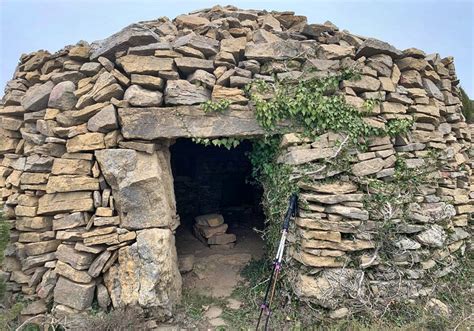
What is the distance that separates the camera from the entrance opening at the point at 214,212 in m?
5.11

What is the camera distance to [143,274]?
12.1 ft

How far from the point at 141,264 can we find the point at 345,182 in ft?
8.95

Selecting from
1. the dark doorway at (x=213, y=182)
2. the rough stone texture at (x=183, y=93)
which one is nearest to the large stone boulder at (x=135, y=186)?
the rough stone texture at (x=183, y=93)

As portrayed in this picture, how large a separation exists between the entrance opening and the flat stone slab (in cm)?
228

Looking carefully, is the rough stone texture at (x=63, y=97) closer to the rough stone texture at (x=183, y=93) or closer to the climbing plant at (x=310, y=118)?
the rough stone texture at (x=183, y=93)

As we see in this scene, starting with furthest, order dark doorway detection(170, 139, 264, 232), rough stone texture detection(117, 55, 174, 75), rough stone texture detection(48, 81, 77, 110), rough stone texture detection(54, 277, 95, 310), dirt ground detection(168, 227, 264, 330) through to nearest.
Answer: dark doorway detection(170, 139, 264, 232)
dirt ground detection(168, 227, 264, 330)
rough stone texture detection(48, 81, 77, 110)
rough stone texture detection(117, 55, 174, 75)
rough stone texture detection(54, 277, 95, 310)

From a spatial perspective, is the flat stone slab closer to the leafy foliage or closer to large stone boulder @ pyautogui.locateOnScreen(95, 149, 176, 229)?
the leafy foliage

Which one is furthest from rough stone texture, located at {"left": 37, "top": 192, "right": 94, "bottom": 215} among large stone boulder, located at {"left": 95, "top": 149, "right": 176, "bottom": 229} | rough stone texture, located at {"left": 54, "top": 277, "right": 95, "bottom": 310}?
rough stone texture, located at {"left": 54, "top": 277, "right": 95, "bottom": 310}

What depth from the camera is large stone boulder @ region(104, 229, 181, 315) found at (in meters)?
3.66

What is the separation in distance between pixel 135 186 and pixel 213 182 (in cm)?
437

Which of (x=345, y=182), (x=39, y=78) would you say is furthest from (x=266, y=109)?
(x=39, y=78)

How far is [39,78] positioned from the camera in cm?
445

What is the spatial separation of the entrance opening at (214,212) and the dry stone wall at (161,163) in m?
1.13

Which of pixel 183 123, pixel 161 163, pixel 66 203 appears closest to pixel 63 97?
pixel 66 203
